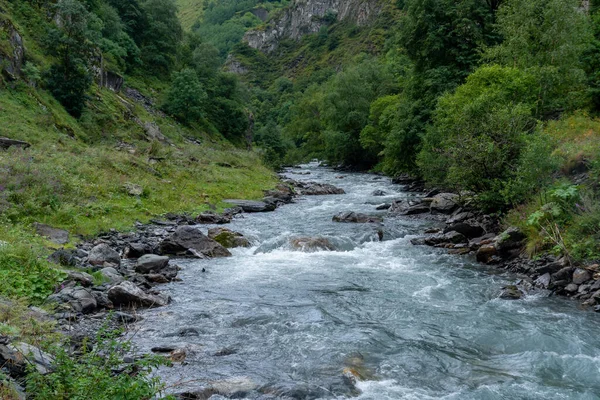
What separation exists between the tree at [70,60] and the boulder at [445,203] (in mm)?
26942

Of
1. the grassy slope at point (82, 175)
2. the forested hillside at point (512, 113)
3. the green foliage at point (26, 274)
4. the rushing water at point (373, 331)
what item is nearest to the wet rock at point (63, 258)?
the grassy slope at point (82, 175)

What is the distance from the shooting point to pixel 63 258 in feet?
43.1

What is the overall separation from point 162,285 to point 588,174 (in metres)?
15.5

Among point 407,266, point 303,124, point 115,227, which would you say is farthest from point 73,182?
point 303,124

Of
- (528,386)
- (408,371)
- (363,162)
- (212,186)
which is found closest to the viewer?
(528,386)

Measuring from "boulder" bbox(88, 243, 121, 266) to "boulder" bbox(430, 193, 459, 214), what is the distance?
18966 mm

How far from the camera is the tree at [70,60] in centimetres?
3325

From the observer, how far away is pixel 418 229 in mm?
23141

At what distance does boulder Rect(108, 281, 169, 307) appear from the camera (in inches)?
452

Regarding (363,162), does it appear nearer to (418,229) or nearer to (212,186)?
(212,186)

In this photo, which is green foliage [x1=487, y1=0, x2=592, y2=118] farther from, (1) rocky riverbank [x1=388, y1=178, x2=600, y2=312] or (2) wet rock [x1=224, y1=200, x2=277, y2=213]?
(2) wet rock [x1=224, y1=200, x2=277, y2=213]

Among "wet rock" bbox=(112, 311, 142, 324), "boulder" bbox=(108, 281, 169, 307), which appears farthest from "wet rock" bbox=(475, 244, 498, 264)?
"wet rock" bbox=(112, 311, 142, 324)

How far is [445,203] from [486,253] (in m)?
10.5

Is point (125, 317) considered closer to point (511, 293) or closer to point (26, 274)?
point (26, 274)
